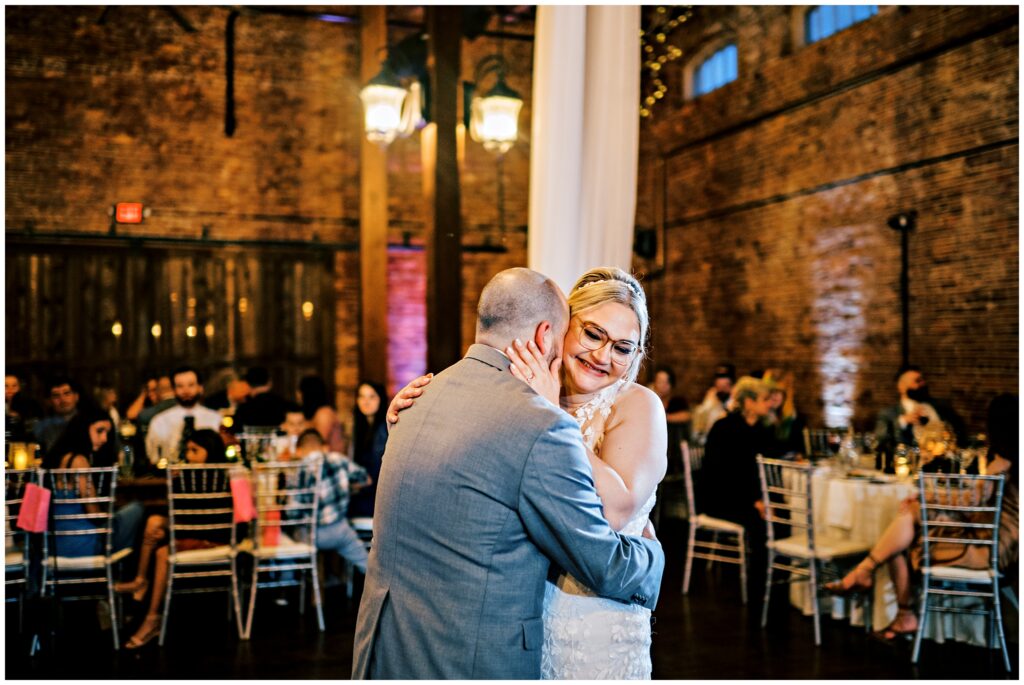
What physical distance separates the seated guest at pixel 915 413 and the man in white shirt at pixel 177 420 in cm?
469

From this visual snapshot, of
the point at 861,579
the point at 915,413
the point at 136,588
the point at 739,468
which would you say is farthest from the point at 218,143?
the point at 861,579

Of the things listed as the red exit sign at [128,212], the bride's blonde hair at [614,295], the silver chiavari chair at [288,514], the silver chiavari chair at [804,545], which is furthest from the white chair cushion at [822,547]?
the red exit sign at [128,212]

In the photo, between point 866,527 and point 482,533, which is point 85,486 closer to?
point 482,533

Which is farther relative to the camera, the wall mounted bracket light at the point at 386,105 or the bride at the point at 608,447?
the wall mounted bracket light at the point at 386,105

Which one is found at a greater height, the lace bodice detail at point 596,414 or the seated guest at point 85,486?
the lace bodice detail at point 596,414

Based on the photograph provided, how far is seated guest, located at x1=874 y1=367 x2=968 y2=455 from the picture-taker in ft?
22.2

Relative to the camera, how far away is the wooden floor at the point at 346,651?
14.7 ft

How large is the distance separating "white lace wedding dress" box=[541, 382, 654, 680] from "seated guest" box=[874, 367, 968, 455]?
16.0 ft

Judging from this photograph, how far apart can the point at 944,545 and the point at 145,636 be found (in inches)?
165

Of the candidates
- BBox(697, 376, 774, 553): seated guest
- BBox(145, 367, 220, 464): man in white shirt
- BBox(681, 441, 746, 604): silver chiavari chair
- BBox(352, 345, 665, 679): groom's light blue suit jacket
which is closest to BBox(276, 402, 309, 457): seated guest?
BBox(145, 367, 220, 464): man in white shirt

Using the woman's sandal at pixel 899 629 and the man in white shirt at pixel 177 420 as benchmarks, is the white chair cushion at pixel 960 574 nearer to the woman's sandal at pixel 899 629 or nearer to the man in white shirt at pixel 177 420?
the woman's sandal at pixel 899 629

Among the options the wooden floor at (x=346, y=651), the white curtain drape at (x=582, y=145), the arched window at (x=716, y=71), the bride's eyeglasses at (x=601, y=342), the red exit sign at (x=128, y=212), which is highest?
the arched window at (x=716, y=71)

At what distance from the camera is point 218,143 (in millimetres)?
10664

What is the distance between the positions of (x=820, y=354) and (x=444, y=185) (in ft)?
16.5
